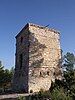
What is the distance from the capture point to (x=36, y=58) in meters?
14.0

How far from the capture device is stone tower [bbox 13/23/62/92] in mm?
13414

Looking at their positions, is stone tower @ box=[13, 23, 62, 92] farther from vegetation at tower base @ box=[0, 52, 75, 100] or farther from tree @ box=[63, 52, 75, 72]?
tree @ box=[63, 52, 75, 72]

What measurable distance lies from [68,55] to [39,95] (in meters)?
17.5

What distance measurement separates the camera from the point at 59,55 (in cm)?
1570

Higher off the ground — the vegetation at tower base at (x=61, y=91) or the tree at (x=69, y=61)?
the tree at (x=69, y=61)

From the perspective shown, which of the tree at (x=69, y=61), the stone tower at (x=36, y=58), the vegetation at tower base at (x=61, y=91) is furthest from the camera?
the tree at (x=69, y=61)

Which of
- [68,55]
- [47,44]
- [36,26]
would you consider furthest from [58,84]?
[68,55]

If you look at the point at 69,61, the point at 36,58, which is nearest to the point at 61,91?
the point at 36,58

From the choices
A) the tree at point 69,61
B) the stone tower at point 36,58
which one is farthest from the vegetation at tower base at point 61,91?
the tree at point 69,61

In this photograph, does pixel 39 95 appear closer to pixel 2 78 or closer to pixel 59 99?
pixel 59 99

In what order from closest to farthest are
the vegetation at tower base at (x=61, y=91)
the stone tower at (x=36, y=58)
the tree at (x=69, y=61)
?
the vegetation at tower base at (x=61, y=91), the stone tower at (x=36, y=58), the tree at (x=69, y=61)

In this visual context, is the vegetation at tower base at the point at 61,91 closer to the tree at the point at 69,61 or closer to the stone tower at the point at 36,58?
the stone tower at the point at 36,58

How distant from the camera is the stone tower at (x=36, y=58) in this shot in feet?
44.0

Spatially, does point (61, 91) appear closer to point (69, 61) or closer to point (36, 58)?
point (36, 58)
